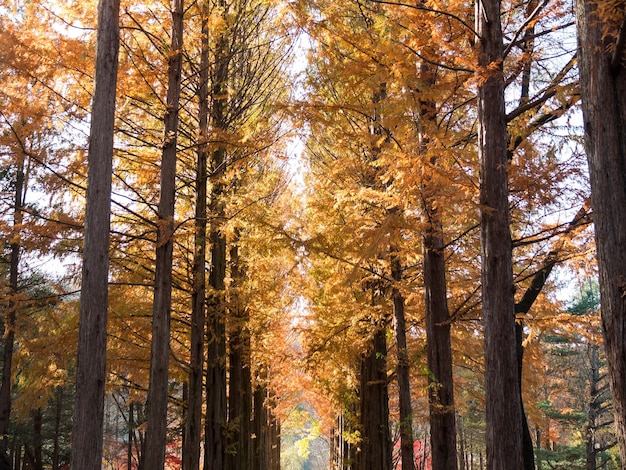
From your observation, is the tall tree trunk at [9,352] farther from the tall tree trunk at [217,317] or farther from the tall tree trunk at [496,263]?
the tall tree trunk at [496,263]

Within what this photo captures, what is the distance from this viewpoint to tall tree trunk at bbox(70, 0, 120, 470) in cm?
565

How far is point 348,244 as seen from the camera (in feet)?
32.7

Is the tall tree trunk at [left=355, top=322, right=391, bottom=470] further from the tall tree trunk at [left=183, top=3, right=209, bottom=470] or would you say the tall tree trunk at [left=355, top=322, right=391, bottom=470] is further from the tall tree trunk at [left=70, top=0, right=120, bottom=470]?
the tall tree trunk at [left=70, top=0, right=120, bottom=470]

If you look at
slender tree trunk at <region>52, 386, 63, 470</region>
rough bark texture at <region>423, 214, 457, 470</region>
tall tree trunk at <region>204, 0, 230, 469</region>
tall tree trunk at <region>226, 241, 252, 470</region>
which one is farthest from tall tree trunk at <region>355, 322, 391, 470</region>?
slender tree trunk at <region>52, 386, 63, 470</region>

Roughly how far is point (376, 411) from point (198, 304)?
19.4 feet

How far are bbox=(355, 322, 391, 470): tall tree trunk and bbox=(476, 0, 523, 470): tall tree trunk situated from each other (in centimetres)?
673

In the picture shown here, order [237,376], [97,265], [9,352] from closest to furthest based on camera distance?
[97,265] → [237,376] → [9,352]

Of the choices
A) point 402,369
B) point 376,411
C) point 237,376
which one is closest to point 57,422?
point 237,376

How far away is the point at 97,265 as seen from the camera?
602 centimetres

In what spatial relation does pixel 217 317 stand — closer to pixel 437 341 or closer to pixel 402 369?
pixel 402 369

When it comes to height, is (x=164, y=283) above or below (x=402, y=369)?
above

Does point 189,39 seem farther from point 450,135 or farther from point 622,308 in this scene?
point 622,308

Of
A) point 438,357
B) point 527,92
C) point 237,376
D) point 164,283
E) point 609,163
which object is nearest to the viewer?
point 609,163

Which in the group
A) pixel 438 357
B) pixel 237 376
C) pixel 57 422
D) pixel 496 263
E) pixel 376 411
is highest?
pixel 496 263
